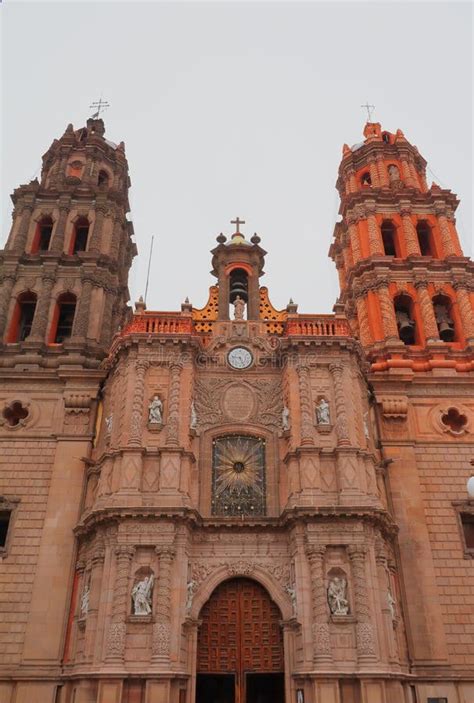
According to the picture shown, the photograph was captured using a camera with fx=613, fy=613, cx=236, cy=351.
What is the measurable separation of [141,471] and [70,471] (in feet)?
13.5

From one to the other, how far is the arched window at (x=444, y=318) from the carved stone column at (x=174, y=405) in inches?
560

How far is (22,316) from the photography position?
31.8 m

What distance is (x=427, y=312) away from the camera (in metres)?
30.7

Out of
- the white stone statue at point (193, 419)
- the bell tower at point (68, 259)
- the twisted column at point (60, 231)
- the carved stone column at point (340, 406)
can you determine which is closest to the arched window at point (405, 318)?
the carved stone column at point (340, 406)

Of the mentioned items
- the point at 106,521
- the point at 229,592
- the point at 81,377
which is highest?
the point at 81,377

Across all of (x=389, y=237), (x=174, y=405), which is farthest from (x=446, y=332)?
(x=174, y=405)

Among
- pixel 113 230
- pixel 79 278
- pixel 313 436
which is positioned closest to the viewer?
pixel 313 436

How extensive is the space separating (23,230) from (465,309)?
23.6 m

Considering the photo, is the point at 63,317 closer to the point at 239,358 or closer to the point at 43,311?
the point at 43,311

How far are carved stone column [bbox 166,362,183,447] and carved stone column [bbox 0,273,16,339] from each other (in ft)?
33.4

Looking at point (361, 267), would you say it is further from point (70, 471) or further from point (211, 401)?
point (70, 471)

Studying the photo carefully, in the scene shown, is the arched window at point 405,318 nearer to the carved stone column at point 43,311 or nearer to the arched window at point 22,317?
the carved stone column at point 43,311

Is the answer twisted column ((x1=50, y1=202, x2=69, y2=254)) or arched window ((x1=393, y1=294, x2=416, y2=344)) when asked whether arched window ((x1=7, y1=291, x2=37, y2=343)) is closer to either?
twisted column ((x1=50, y1=202, x2=69, y2=254))

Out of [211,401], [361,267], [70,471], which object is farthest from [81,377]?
[361,267]
